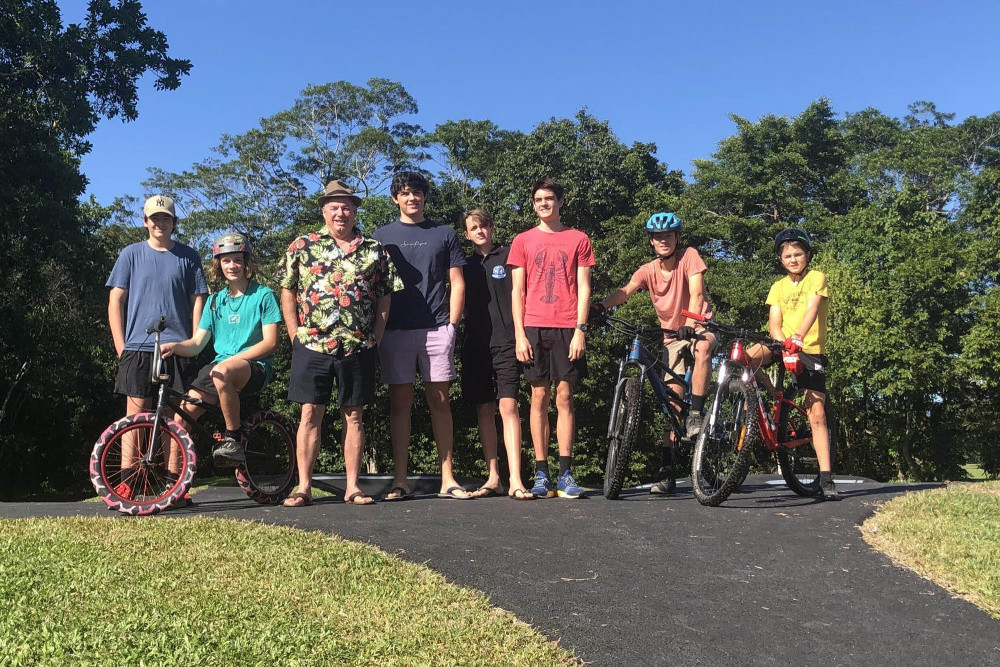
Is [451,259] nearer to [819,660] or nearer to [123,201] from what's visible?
[819,660]

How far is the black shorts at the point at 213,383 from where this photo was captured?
6.80 metres

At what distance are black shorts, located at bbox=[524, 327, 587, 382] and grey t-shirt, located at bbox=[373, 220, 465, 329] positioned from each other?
30.8 inches

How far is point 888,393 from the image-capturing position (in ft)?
109

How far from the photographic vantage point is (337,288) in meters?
6.70

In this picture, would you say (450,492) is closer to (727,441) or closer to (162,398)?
(727,441)

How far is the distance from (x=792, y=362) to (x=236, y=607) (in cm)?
506

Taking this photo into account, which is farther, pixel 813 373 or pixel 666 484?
pixel 666 484

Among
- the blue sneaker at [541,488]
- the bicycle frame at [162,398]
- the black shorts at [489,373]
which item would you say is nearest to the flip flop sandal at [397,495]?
the black shorts at [489,373]

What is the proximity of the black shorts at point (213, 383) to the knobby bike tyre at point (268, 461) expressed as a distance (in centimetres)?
27

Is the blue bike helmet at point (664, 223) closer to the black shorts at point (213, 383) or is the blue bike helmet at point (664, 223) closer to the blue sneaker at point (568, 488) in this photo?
the blue sneaker at point (568, 488)

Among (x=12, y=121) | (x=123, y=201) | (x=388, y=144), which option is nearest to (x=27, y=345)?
(x=12, y=121)

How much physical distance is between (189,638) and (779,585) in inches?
117

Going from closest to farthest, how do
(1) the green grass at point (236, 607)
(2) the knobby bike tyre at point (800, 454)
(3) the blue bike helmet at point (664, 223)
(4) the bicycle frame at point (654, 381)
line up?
(1) the green grass at point (236, 607) → (4) the bicycle frame at point (654, 381) → (2) the knobby bike tyre at point (800, 454) → (3) the blue bike helmet at point (664, 223)

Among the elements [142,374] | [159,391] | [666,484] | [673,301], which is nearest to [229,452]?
[159,391]
